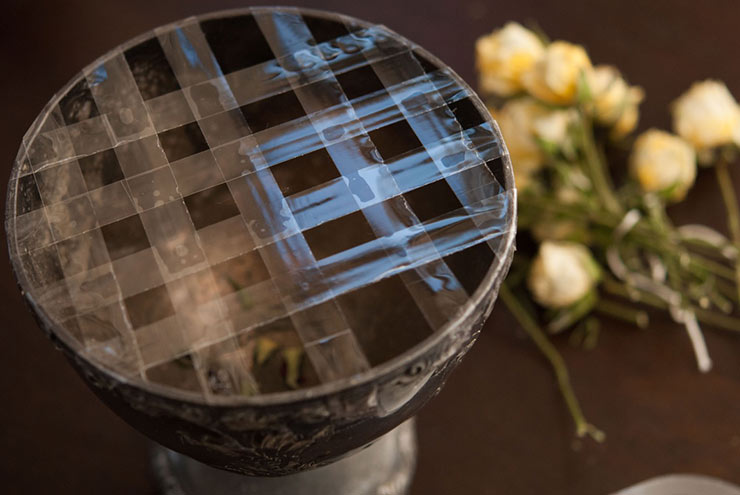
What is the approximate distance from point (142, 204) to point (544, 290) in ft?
0.81

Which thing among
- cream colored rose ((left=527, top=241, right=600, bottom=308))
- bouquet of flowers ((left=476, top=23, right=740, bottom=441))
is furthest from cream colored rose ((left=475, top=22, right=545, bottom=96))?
cream colored rose ((left=527, top=241, right=600, bottom=308))

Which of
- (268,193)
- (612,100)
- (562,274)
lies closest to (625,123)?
(612,100)

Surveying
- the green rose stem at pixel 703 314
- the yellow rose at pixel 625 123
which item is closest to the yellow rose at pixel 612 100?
the yellow rose at pixel 625 123

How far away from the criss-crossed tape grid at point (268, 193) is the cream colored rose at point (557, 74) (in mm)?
156

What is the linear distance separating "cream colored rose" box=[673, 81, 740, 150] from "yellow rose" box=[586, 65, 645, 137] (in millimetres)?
31

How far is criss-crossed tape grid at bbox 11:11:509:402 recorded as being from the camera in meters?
0.29

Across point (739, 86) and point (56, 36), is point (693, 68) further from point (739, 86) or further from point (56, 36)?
point (56, 36)

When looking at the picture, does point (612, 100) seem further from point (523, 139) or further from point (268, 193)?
point (268, 193)

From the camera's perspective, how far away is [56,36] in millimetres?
597

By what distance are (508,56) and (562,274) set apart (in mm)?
138

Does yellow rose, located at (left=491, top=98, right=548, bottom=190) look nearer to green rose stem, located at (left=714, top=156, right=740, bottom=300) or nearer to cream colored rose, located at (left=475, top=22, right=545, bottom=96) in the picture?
cream colored rose, located at (left=475, top=22, right=545, bottom=96)

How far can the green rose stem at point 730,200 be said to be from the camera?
20.7 inches

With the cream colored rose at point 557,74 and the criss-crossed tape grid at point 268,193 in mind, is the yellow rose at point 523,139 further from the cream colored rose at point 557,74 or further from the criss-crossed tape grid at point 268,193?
the criss-crossed tape grid at point 268,193

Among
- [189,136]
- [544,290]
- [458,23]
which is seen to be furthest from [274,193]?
[458,23]
